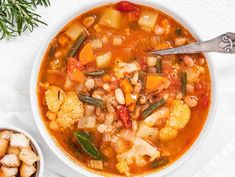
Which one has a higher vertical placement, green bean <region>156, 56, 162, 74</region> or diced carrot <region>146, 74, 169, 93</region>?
green bean <region>156, 56, 162, 74</region>

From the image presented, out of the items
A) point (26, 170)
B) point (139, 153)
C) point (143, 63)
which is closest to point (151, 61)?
→ point (143, 63)

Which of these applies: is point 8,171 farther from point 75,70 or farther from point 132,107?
point 132,107

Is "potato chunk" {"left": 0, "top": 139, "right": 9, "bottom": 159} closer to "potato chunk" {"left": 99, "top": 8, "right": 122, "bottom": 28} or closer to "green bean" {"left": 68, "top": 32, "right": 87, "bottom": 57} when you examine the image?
"green bean" {"left": 68, "top": 32, "right": 87, "bottom": 57}

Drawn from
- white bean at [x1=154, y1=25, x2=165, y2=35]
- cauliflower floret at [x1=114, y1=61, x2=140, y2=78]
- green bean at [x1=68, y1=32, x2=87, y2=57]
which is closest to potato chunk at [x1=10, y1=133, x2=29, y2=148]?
green bean at [x1=68, y1=32, x2=87, y2=57]

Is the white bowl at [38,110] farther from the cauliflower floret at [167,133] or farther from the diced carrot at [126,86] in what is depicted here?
the diced carrot at [126,86]

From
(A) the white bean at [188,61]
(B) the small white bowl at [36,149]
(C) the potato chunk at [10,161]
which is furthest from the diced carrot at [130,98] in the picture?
(C) the potato chunk at [10,161]

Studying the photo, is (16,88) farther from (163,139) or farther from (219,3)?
(219,3)
